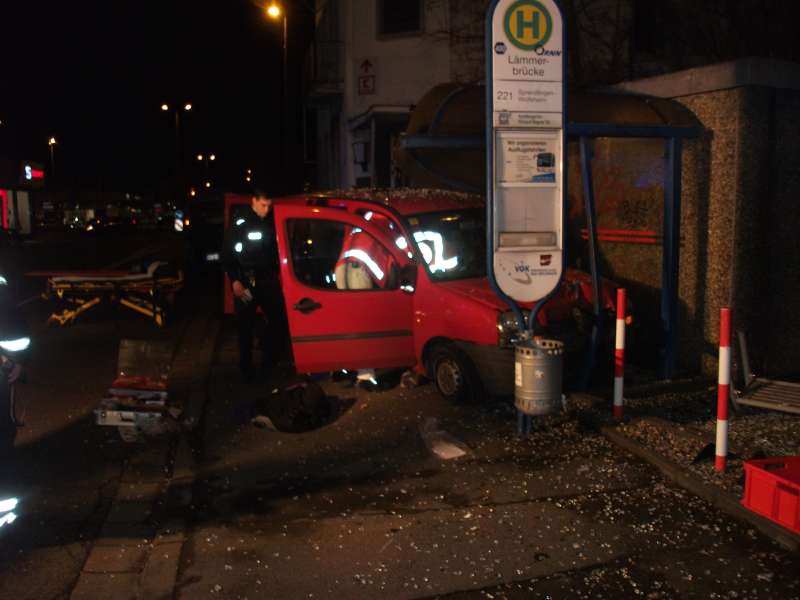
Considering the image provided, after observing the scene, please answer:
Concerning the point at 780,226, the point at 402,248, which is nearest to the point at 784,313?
the point at 780,226

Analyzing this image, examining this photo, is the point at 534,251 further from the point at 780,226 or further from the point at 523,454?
the point at 780,226

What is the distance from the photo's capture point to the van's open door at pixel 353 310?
754 cm

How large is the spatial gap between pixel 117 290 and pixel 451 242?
6.42 m

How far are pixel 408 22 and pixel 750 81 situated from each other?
13.0 metres

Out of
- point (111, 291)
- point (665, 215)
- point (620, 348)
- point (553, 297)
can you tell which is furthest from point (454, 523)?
point (111, 291)

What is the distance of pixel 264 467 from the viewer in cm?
597

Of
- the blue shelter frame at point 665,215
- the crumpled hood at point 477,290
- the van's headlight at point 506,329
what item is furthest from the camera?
the blue shelter frame at point 665,215

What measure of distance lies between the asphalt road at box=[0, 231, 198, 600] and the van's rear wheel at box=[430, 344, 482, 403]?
2711mm

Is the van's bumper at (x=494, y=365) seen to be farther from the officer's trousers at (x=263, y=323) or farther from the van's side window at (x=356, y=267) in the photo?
the officer's trousers at (x=263, y=323)

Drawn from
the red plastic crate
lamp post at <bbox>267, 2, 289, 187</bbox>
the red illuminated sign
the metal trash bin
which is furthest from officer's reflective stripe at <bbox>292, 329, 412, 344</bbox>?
the red illuminated sign

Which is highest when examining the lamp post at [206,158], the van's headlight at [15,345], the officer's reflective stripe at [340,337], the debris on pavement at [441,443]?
the lamp post at [206,158]

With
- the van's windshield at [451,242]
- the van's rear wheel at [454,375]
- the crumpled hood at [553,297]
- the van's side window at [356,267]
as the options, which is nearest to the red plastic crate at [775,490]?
the crumpled hood at [553,297]

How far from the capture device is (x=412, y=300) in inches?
299

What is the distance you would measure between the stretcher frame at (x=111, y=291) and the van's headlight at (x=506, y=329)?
278 inches
